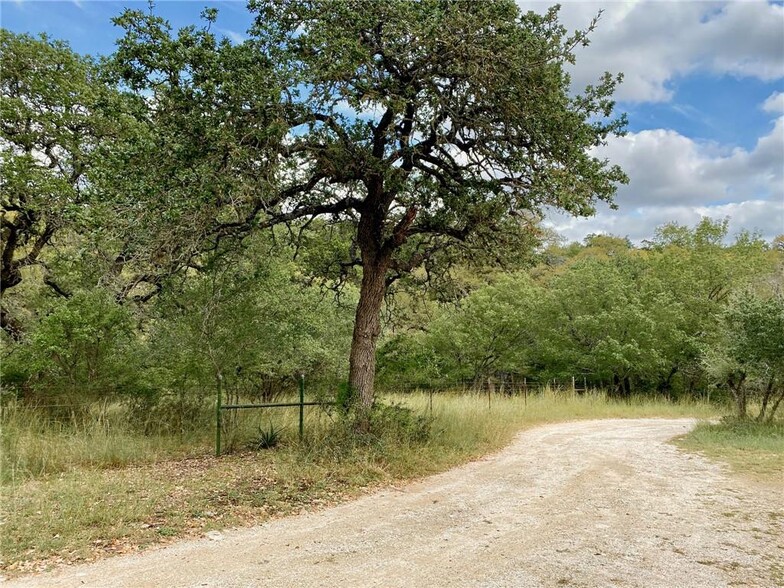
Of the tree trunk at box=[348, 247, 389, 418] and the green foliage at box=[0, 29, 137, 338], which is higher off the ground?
the green foliage at box=[0, 29, 137, 338]

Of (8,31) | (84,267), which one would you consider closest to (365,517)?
(84,267)

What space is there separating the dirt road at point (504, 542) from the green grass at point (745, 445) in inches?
39.4

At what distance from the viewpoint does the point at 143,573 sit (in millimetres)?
4133

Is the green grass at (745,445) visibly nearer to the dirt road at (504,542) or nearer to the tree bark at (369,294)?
the dirt road at (504,542)

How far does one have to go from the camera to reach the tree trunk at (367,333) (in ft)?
29.6

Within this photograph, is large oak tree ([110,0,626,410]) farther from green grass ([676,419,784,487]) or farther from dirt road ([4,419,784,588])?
green grass ([676,419,784,487])

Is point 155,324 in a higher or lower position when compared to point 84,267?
lower

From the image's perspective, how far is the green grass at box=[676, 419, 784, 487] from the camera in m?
8.34

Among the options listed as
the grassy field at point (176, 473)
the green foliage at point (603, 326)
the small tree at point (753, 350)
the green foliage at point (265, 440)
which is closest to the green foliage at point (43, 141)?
the grassy field at point (176, 473)

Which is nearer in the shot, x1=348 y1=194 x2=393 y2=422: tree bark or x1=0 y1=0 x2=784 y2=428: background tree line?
x1=0 y1=0 x2=784 y2=428: background tree line

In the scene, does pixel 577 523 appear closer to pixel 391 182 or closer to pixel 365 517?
pixel 365 517

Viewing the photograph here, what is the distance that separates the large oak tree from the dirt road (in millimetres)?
3239

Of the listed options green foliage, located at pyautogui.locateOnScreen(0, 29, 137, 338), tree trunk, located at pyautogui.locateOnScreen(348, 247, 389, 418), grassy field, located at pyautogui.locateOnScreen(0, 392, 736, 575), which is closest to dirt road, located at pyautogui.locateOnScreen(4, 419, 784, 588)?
grassy field, located at pyautogui.locateOnScreen(0, 392, 736, 575)

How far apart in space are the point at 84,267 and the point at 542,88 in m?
9.40
